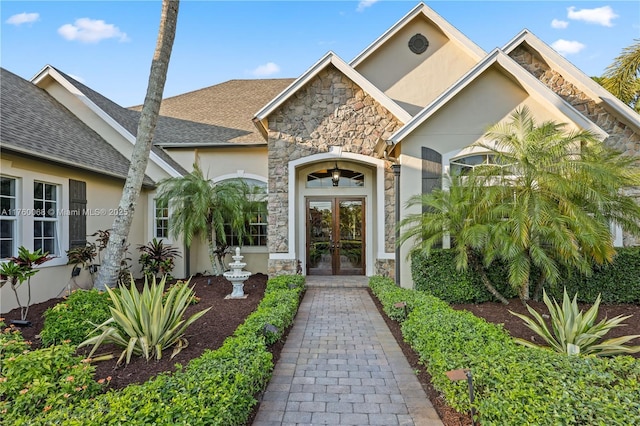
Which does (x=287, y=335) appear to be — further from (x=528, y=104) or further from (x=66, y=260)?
(x=528, y=104)

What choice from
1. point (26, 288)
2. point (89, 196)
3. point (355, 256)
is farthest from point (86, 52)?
point (355, 256)

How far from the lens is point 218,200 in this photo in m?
9.80

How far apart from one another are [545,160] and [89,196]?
33.8 feet

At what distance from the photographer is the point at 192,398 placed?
279 centimetres

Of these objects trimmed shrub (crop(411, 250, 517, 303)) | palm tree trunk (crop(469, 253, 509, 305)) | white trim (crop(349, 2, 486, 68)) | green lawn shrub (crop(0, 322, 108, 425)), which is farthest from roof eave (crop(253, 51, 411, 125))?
green lawn shrub (crop(0, 322, 108, 425))

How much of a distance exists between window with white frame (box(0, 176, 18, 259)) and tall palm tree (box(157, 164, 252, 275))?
10.6ft

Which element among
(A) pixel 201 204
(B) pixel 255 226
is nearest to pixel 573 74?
(B) pixel 255 226

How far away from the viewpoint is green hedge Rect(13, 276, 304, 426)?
258 centimetres

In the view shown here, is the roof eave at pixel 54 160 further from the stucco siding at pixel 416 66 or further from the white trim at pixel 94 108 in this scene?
the stucco siding at pixel 416 66

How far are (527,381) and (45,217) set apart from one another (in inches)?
366

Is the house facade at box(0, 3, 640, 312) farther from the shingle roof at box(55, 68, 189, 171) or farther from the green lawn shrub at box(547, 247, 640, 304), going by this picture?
the green lawn shrub at box(547, 247, 640, 304)

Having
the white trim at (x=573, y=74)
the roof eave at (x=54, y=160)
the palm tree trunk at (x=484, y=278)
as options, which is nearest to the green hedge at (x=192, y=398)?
the palm tree trunk at (x=484, y=278)

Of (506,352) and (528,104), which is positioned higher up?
(528,104)

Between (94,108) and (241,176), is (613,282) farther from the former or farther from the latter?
(94,108)
